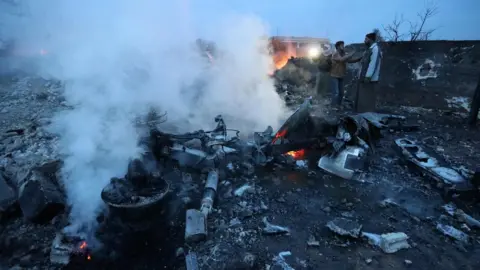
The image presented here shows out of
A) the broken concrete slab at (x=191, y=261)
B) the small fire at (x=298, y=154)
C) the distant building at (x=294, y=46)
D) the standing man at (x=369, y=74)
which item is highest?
the distant building at (x=294, y=46)

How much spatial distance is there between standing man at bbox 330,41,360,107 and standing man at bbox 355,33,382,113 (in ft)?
2.34

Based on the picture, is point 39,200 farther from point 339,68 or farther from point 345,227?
point 339,68

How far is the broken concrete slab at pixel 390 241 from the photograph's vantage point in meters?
2.76

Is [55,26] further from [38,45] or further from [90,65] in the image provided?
[90,65]

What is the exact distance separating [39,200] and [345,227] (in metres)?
3.47

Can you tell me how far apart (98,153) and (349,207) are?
3.46 meters

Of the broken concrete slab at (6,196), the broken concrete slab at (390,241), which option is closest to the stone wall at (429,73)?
the broken concrete slab at (390,241)

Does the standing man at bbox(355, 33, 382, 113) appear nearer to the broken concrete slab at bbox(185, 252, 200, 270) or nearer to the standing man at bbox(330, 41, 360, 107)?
the standing man at bbox(330, 41, 360, 107)

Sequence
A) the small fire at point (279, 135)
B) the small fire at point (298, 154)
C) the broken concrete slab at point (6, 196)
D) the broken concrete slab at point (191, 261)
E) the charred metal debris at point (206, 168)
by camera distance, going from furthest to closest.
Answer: the small fire at point (298, 154) → the small fire at point (279, 135) → the broken concrete slab at point (6, 196) → the charred metal debris at point (206, 168) → the broken concrete slab at point (191, 261)

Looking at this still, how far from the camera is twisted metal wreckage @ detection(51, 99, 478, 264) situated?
3.10 m

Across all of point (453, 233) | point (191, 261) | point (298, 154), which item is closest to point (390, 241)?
point (453, 233)

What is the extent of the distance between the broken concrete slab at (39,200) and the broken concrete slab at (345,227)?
316cm

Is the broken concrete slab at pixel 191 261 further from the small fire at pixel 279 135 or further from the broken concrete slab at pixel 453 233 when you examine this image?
the broken concrete slab at pixel 453 233

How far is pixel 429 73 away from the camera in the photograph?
773cm
